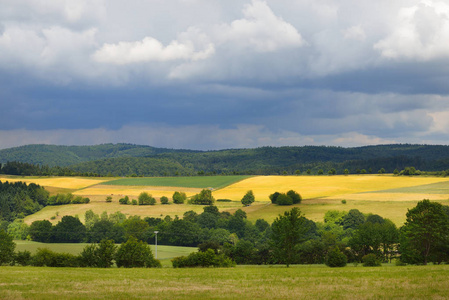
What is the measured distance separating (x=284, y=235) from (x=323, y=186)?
361 feet

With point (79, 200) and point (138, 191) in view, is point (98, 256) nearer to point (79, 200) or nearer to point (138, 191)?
point (79, 200)

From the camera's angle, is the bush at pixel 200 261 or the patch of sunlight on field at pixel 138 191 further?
the patch of sunlight on field at pixel 138 191

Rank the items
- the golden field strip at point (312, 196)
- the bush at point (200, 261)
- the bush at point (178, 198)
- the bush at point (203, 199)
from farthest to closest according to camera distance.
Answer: the bush at point (178, 198) < the bush at point (203, 199) < the golden field strip at point (312, 196) < the bush at point (200, 261)

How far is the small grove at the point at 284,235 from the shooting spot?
220ft

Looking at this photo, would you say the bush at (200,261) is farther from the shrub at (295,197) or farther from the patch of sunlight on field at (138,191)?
the patch of sunlight on field at (138,191)

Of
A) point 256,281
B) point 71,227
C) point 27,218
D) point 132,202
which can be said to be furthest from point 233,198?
point 256,281

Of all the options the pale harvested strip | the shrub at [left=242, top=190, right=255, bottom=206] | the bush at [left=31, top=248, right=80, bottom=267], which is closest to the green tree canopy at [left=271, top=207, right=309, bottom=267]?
the bush at [left=31, top=248, right=80, bottom=267]

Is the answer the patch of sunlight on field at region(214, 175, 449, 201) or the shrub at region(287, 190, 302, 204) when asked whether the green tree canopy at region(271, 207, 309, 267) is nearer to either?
the shrub at region(287, 190, 302, 204)

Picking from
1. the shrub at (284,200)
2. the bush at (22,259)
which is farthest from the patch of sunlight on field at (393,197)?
the bush at (22,259)

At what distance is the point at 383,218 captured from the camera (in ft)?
391

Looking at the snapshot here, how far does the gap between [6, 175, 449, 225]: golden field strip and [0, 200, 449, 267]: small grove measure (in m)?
7.71

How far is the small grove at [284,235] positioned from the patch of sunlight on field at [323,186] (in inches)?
1201

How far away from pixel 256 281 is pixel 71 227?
109 metres

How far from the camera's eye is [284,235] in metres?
73.1
